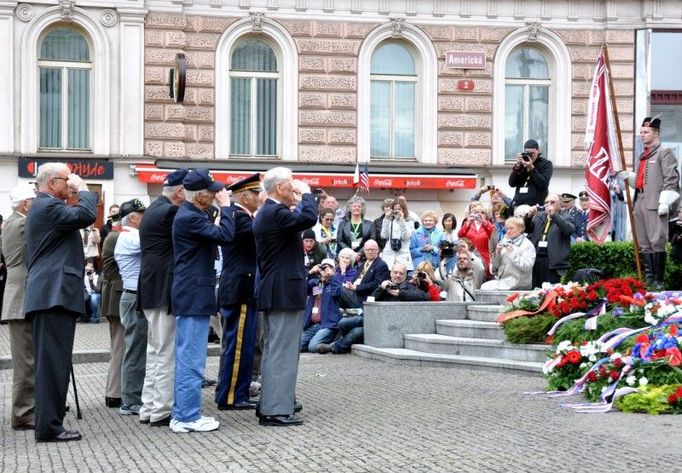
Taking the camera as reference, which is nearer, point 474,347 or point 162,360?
point 162,360

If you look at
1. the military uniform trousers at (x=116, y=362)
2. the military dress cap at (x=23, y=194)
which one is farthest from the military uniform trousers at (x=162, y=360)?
the military dress cap at (x=23, y=194)

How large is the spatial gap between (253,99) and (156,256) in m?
19.1

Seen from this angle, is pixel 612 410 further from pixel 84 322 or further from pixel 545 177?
pixel 84 322

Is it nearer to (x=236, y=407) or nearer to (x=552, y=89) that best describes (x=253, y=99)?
(x=552, y=89)

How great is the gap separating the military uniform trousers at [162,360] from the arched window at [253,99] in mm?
19033

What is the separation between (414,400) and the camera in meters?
12.5

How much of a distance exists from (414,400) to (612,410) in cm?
188

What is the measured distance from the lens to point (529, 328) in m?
14.6

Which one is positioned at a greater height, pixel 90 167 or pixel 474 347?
pixel 90 167

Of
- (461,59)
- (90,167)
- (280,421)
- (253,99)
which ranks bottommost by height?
(280,421)

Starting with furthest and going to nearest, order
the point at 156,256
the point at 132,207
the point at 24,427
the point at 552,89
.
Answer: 1. the point at 552,89
2. the point at 132,207
3. the point at 156,256
4. the point at 24,427

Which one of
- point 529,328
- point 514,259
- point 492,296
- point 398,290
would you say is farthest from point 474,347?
point 398,290

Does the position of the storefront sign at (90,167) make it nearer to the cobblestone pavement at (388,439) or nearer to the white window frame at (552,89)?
the white window frame at (552,89)

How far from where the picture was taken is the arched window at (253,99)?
3023 cm
